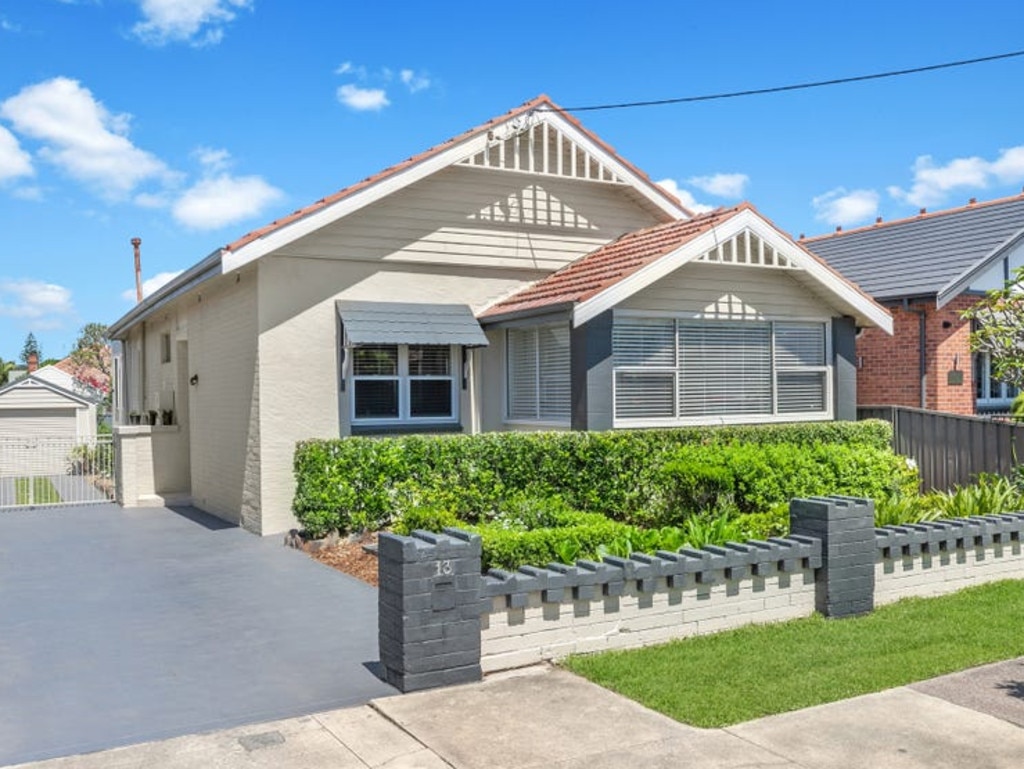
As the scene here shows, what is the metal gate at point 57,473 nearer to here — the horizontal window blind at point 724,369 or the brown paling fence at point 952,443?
the horizontal window blind at point 724,369

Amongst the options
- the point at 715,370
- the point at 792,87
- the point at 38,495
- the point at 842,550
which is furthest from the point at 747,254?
the point at 38,495

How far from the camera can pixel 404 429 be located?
14.1 meters

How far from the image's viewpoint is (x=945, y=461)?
14.7 m

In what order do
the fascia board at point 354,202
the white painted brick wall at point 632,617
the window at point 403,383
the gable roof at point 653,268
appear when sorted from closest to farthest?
the white painted brick wall at point 632,617, the fascia board at point 354,202, the gable roof at point 653,268, the window at point 403,383

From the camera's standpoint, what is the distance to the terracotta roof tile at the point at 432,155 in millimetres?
12555

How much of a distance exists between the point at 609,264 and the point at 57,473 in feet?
68.7

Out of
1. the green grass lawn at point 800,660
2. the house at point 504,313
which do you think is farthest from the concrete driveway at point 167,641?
the house at point 504,313

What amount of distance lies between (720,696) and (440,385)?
9.04 metres

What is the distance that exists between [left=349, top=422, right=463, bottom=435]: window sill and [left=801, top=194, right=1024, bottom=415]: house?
9.06 meters

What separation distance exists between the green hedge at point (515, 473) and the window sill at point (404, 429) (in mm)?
1696

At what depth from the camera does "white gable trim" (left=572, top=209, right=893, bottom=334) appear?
12.6 meters

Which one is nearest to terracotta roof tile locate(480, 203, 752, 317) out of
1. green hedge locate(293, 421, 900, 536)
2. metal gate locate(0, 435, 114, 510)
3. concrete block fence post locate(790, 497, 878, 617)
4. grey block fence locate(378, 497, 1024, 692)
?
green hedge locate(293, 421, 900, 536)

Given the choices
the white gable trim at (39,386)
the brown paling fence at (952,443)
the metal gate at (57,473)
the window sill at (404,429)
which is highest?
the white gable trim at (39,386)

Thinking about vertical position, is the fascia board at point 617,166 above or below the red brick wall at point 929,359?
above
